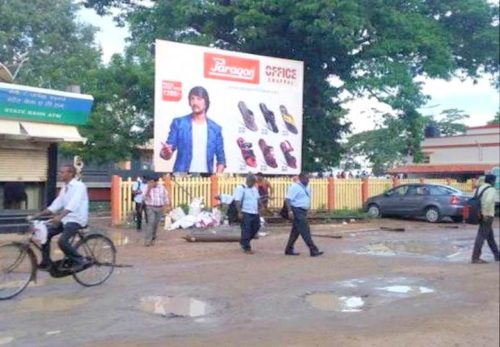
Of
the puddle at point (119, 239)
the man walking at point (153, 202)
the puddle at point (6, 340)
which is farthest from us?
the puddle at point (119, 239)

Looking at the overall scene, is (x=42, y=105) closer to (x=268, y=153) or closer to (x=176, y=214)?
(x=176, y=214)

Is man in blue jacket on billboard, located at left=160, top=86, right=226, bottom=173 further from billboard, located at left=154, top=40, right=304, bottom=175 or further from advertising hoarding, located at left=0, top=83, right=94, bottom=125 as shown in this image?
advertising hoarding, located at left=0, top=83, right=94, bottom=125

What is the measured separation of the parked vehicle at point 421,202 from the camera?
876 inches

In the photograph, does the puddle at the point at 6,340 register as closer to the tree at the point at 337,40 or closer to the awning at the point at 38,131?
the awning at the point at 38,131

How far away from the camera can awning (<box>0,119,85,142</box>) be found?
1529cm

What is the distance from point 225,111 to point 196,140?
1.37 metres

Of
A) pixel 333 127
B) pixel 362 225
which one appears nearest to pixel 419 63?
pixel 333 127

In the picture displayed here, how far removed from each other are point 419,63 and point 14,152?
14.9 metres

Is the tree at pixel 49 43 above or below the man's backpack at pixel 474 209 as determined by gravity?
above

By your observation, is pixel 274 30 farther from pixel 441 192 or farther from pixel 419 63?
pixel 441 192

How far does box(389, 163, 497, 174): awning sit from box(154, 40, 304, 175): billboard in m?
13.9

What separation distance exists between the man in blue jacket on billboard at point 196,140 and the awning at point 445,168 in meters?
16.6

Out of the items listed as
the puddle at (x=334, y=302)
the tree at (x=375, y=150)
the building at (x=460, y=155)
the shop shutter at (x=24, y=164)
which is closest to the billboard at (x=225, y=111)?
the shop shutter at (x=24, y=164)

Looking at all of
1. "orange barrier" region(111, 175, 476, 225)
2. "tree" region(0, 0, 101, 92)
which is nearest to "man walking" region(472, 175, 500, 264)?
"orange barrier" region(111, 175, 476, 225)
